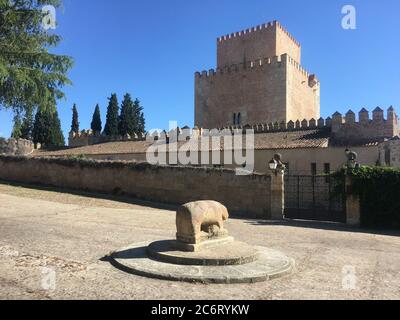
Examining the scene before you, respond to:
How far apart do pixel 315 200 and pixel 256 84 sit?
2275cm

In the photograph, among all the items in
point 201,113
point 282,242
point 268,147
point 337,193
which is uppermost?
point 201,113

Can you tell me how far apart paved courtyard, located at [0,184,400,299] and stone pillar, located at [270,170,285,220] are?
1.41m

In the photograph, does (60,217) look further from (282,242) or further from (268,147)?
(268,147)

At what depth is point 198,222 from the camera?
6.52 metres

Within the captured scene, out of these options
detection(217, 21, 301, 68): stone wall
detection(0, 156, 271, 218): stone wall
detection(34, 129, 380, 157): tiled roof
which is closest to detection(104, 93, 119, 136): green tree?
detection(34, 129, 380, 157): tiled roof

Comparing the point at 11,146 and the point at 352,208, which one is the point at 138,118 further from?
the point at 352,208

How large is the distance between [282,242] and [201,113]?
32.8 meters

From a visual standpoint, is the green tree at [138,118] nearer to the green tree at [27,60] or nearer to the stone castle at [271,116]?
the stone castle at [271,116]

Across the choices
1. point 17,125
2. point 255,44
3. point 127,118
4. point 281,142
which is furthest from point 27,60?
point 127,118

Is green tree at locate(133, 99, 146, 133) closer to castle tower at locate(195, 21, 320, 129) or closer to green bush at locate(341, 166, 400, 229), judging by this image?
castle tower at locate(195, 21, 320, 129)

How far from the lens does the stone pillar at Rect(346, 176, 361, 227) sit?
13.6 metres

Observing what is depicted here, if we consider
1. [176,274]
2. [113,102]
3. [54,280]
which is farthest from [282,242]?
[113,102]

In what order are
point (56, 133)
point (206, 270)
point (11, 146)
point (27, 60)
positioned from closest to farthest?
point (206, 270) < point (27, 60) < point (11, 146) < point (56, 133)
